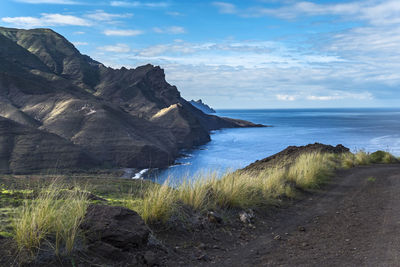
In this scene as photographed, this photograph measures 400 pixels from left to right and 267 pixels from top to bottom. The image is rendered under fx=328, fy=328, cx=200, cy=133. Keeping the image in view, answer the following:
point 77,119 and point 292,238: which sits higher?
point 77,119

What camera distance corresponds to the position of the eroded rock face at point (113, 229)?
191 inches

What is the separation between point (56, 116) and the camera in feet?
268

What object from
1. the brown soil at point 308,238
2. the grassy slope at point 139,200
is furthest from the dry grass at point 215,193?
the brown soil at point 308,238

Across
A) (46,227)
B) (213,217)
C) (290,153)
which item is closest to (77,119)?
(290,153)

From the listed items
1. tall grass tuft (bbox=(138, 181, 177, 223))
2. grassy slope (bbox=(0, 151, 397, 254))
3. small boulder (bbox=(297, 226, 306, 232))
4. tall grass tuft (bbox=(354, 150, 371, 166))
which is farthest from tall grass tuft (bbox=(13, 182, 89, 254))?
tall grass tuft (bbox=(354, 150, 371, 166))

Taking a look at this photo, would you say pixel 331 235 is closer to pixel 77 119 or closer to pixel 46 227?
pixel 46 227

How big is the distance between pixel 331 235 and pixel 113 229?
4199 mm

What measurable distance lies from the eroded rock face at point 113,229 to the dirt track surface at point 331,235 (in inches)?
51.5

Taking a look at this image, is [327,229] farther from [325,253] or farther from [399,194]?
[399,194]

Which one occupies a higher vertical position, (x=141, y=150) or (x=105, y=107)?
(x=105, y=107)

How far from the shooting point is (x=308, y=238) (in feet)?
20.6

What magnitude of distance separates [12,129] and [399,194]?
222ft

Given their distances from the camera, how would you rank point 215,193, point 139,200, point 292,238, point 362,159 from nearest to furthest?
point 292,238 → point 139,200 → point 215,193 → point 362,159

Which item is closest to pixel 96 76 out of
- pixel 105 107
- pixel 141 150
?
pixel 105 107
